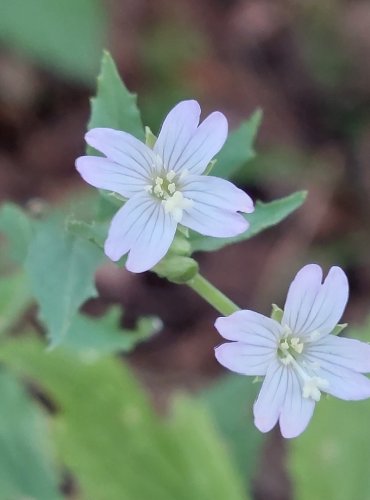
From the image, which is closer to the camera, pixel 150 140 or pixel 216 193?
pixel 216 193

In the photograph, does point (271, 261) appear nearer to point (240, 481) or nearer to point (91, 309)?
point (91, 309)

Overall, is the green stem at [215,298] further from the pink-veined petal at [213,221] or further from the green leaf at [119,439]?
the green leaf at [119,439]

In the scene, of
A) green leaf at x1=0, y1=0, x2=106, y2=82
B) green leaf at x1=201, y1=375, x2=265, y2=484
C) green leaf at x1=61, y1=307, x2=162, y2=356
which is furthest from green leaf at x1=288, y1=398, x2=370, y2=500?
green leaf at x1=0, y1=0, x2=106, y2=82

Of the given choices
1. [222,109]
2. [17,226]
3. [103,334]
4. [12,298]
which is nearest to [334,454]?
[103,334]

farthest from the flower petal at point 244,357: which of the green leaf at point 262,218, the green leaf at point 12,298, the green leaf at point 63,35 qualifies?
the green leaf at point 63,35

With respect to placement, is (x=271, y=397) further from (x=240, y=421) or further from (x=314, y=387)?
(x=240, y=421)

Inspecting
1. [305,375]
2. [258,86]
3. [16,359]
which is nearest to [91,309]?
[16,359]
